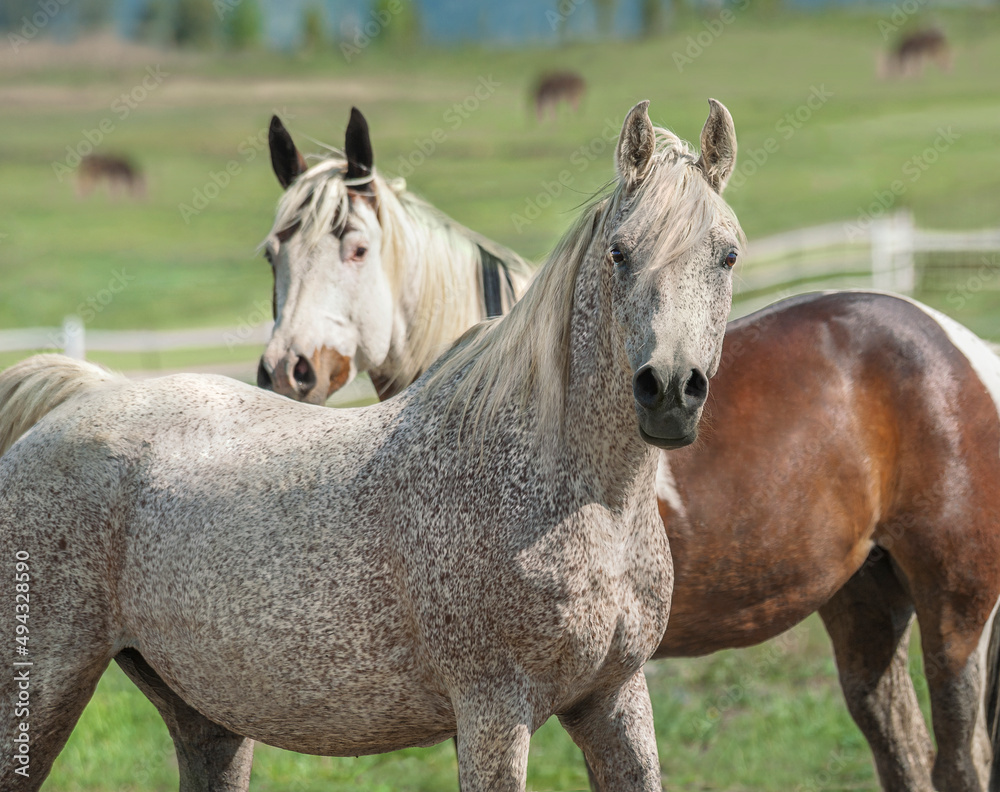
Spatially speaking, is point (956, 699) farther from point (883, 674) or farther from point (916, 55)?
point (916, 55)

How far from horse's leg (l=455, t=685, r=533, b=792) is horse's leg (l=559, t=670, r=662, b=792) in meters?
0.24

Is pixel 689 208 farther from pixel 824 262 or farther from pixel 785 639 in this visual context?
pixel 824 262

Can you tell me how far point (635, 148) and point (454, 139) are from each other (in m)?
26.6

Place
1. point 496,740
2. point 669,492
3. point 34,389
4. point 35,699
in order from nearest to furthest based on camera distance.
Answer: point 496,740 → point 35,699 → point 34,389 → point 669,492

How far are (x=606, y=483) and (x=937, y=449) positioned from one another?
1.76 meters

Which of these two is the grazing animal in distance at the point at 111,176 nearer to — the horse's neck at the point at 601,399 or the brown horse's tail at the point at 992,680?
the brown horse's tail at the point at 992,680

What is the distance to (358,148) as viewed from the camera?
3.46 m

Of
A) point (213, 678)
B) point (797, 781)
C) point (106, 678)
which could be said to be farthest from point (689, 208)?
point (106, 678)

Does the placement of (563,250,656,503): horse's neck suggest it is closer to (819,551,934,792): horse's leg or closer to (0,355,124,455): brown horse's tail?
(0,355,124,455): brown horse's tail

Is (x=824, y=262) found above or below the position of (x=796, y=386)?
above

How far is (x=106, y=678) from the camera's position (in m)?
5.92

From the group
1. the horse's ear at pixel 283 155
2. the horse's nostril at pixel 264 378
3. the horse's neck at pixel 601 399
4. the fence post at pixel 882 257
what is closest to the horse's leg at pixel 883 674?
the horse's neck at pixel 601 399

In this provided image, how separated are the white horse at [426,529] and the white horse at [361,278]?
27.1 inches

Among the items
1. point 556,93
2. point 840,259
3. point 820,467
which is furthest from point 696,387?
point 556,93
